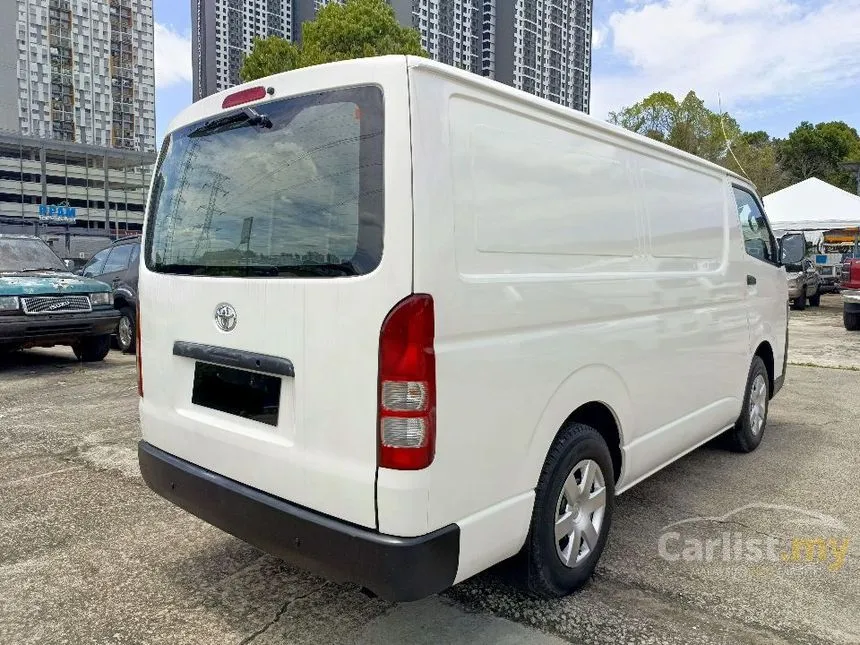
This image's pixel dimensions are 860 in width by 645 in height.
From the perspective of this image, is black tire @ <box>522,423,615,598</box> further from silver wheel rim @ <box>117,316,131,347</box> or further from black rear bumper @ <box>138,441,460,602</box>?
silver wheel rim @ <box>117,316,131,347</box>

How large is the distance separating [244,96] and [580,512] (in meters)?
2.13

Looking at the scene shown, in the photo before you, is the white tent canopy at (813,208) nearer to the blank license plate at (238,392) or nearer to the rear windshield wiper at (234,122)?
the rear windshield wiper at (234,122)

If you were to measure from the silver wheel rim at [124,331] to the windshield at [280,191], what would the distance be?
297 inches

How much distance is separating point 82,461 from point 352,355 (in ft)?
11.1

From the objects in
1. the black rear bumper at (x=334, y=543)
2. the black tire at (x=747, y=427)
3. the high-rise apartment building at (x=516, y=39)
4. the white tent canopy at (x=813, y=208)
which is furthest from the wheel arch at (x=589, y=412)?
the high-rise apartment building at (x=516, y=39)

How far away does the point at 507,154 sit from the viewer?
237 centimetres

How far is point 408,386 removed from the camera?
6.53ft

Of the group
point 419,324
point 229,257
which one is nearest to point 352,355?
point 419,324

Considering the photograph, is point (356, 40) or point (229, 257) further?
point (356, 40)

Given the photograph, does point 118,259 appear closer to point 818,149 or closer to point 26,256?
point 26,256

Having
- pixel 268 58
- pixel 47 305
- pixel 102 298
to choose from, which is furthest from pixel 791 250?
pixel 268 58

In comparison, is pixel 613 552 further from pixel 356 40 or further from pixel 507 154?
pixel 356 40

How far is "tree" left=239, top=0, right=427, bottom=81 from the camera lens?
80.7 feet

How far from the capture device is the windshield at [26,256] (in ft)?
28.0
